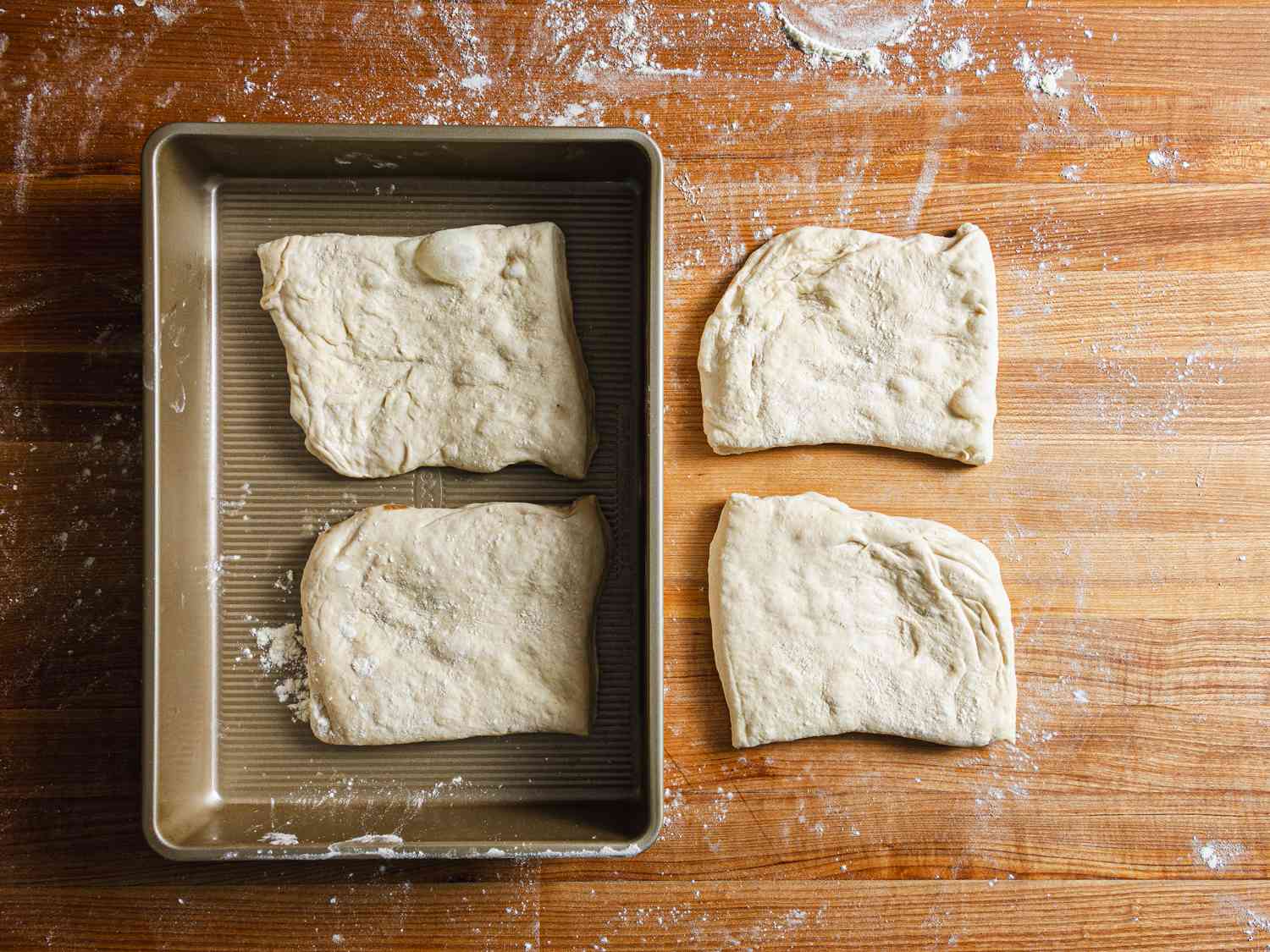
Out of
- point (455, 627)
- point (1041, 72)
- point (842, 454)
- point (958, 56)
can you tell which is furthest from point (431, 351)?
point (1041, 72)

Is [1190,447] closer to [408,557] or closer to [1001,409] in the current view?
[1001,409]

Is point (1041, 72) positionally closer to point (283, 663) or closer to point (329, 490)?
point (329, 490)

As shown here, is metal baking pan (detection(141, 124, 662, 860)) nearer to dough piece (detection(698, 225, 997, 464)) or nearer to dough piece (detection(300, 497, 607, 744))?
dough piece (detection(300, 497, 607, 744))

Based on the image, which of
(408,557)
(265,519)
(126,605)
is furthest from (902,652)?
(126,605)

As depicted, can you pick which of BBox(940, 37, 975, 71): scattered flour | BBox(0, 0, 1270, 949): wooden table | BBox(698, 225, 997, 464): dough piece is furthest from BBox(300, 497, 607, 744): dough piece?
BBox(940, 37, 975, 71): scattered flour

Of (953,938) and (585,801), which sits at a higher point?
(585,801)

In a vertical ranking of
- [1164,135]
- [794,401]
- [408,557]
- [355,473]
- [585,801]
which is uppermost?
[1164,135]
